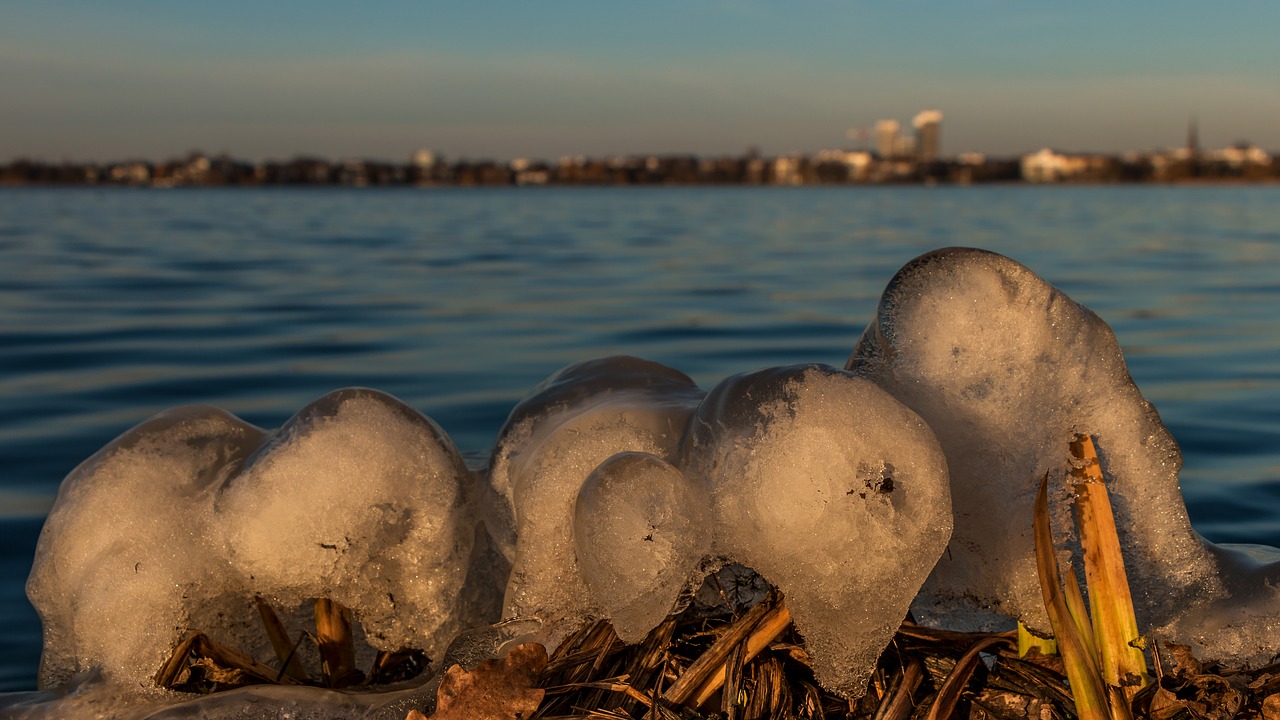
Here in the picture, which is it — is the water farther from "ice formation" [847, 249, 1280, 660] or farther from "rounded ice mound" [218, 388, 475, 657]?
"ice formation" [847, 249, 1280, 660]

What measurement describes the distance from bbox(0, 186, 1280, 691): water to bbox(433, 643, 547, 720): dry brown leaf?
2186 mm

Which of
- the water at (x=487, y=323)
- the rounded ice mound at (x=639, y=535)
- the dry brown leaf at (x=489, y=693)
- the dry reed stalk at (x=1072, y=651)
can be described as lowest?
the water at (x=487, y=323)

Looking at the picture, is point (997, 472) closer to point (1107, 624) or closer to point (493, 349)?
point (1107, 624)

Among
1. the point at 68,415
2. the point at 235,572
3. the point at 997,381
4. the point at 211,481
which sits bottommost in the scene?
the point at 68,415

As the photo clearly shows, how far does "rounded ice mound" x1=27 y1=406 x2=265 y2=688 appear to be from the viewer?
2375mm

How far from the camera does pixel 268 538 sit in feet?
7.54

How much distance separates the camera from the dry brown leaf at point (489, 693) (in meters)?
1.99

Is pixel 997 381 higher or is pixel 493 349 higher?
pixel 997 381

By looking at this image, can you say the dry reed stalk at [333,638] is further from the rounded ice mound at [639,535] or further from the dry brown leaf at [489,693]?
the rounded ice mound at [639,535]

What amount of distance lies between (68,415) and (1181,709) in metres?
6.80

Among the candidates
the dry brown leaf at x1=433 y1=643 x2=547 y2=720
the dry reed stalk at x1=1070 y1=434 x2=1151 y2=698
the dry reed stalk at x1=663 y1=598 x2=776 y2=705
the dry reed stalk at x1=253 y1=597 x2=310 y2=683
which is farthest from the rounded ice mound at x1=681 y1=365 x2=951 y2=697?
the dry reed stalk at x1=253 y1=597 x2=310 y2=683

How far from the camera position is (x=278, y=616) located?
2.60 m

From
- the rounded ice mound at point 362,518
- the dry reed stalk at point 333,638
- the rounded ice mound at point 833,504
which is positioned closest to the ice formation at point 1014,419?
the rounded ice mound at point 833,504

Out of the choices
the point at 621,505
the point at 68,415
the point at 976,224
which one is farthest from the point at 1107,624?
the point at 976,224
